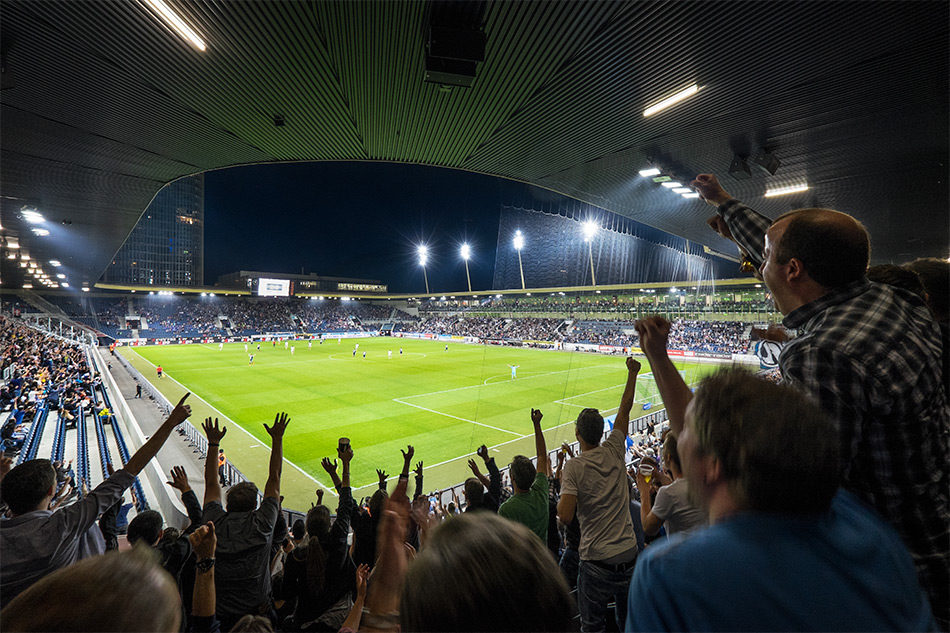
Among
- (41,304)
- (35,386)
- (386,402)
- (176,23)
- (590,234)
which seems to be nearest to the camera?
(176,23)

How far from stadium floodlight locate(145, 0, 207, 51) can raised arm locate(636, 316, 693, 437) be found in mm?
5483

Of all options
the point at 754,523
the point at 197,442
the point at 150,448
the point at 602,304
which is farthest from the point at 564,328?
the point at 754,523

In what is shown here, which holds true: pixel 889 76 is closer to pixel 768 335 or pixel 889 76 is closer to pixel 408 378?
pixel 768 335

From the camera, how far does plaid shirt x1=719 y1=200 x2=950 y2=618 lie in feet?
3.74

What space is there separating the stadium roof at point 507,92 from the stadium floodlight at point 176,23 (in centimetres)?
10

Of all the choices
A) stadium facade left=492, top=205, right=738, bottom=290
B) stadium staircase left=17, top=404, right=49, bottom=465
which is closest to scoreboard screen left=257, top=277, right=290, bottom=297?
stadium facade left=492, top=205, right=738, bottom=290

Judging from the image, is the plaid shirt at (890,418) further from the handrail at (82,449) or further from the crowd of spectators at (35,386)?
the handrail at (82,449)

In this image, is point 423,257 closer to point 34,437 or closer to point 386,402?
point 386,402

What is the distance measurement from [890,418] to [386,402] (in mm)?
20112

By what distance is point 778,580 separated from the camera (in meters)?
0.63

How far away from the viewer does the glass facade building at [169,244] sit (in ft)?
218

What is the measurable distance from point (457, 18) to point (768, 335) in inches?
159

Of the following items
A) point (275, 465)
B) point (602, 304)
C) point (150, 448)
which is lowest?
point (275, 465)

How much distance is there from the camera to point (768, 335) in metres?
2.39
